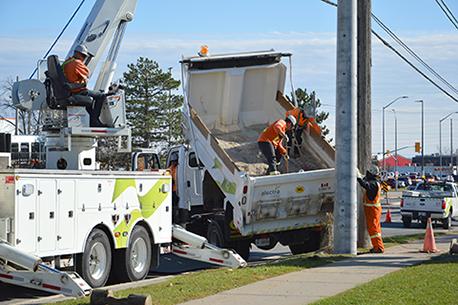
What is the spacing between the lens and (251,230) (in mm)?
16125

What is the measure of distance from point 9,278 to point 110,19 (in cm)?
597

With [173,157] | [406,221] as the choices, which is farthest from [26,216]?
[406,221]

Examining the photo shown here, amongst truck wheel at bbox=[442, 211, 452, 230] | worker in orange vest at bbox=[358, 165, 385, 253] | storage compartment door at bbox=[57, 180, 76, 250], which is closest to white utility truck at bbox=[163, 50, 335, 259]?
worker in orange vest at bbox=[358, 165, 385, 253]

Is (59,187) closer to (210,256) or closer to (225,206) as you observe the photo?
(210,256)

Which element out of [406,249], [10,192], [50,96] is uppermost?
[50,96]

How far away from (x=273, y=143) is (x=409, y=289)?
21.4 ft

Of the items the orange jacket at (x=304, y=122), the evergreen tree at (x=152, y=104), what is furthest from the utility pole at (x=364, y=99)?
the evergreen tree at (x=152, y=104)

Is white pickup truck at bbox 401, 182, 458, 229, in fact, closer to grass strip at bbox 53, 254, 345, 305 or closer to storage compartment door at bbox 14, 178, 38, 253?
grass strip at bbox 53, 254, 345, 305

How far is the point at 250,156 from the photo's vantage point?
700 inches

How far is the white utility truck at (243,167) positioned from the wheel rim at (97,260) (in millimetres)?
3709

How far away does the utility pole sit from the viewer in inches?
741

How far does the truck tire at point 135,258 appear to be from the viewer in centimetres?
1366

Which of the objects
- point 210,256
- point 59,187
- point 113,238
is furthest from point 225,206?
point 59,187

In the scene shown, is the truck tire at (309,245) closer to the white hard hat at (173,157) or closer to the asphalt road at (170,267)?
the asphalt road at (170,267)
